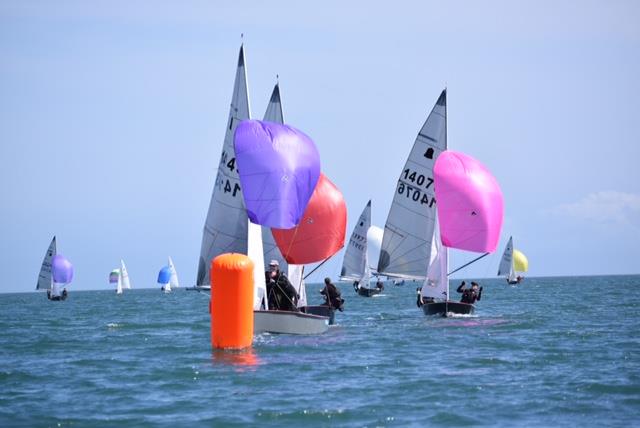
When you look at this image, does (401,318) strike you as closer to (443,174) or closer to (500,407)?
(443,174)

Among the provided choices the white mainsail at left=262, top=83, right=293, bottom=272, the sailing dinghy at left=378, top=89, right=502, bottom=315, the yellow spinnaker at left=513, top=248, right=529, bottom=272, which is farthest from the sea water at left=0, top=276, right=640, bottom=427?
the yellow spinnaker at left=513, top=248, right=529, bottom=272

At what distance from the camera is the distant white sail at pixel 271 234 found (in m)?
32.0

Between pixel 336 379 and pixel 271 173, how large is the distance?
791 centimetres

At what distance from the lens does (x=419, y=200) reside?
38406 millimetres

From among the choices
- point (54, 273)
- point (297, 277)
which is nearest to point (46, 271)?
point (54, 273)

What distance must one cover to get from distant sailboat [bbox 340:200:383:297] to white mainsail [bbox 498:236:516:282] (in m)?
40.5

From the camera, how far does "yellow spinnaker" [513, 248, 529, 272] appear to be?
418 ft

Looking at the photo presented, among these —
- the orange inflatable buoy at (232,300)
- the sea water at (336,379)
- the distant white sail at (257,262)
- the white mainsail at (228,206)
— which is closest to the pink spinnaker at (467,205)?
the sea water at (336,379)

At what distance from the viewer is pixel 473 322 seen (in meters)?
34.1

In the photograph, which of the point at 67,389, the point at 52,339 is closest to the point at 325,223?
the point at 52,339

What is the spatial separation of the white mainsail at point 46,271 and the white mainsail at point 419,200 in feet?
170

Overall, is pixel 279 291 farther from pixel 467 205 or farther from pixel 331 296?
pixel 467 205

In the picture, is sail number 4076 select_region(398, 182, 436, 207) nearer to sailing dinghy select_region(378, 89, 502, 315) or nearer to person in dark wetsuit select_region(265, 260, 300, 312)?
sailing dinghy select_region(378, 89, 502, 315)

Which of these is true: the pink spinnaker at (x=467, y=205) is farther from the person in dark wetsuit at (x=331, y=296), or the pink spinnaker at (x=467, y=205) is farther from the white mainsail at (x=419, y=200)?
the person in dark wetsuit at (x=331, y=296)
